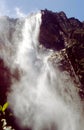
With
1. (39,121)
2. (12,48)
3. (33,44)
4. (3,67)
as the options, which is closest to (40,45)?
(33,44)

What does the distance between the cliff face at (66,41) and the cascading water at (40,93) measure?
1.13 m

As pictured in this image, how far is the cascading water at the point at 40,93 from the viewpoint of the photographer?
41.2m

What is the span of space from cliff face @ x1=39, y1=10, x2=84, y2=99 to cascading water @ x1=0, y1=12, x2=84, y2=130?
1127 mm

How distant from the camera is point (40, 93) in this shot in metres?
45.5

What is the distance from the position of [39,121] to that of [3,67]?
9718mm

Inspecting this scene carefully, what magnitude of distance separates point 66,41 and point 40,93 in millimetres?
10418

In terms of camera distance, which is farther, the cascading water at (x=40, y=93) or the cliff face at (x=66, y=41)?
the cliff face at (x=66, y=41)

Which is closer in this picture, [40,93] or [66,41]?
[40,93]

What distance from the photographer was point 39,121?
41.1m

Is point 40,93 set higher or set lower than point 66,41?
lower

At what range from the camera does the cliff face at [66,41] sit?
47.2m

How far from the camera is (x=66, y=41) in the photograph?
51.1 metres

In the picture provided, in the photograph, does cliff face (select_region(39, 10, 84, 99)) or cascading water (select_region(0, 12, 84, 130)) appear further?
cliff face (select_region(39, 10, 84, 99))

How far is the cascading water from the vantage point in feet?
135
